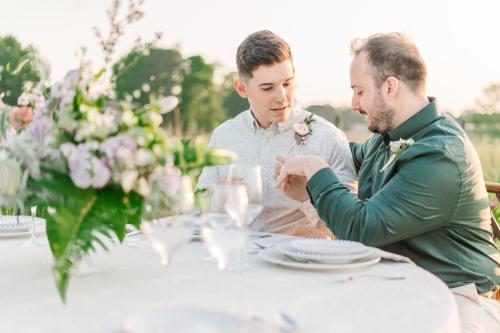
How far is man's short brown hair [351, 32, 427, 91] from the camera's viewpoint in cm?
244

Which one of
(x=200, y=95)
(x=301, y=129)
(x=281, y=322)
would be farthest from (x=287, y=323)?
(x=200, y=95)

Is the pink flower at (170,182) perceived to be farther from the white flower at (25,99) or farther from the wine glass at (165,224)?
the white flower at (25,99)

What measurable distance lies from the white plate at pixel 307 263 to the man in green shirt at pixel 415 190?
37 centimetres

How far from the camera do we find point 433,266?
86.4 inches

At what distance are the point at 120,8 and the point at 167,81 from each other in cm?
3698

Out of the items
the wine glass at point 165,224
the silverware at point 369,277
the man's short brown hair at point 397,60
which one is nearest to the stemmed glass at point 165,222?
the wine glass at point 165,224

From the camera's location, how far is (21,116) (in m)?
1.64

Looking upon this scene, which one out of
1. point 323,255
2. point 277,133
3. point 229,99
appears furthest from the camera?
point 229,99

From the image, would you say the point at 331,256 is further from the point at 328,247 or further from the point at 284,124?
the point at 284,124

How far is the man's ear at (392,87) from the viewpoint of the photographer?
244cm

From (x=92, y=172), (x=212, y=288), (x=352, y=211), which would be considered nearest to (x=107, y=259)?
(x=212, y=288)

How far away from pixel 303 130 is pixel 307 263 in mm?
1348

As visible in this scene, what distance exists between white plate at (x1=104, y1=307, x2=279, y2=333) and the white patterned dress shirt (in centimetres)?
165

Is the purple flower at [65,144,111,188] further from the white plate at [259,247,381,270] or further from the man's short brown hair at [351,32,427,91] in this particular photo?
the man's short brown hair at [351,32,427,91]
